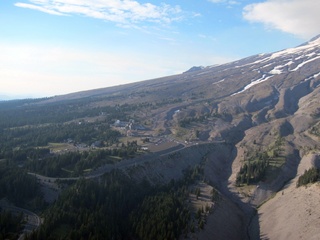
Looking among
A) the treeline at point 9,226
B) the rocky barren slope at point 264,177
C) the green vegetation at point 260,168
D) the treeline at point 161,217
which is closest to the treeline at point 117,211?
the treeline at point 161,217

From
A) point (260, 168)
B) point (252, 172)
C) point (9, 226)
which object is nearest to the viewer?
point (9, 226)

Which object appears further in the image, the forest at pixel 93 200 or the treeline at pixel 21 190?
the treeline at pixel 21 190

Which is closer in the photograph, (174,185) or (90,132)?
(174,185)

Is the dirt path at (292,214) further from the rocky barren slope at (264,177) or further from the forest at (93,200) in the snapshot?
the forest at (93,200)

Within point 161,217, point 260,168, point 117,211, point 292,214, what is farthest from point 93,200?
point 260,168

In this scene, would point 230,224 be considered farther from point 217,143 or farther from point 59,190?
point 217,143

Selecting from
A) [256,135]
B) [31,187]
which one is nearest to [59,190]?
[31,187]

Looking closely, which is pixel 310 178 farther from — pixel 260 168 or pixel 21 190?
pixel 21 190

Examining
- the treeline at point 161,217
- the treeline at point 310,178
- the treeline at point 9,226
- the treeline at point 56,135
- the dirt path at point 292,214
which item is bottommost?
the dirt path at point 292,214

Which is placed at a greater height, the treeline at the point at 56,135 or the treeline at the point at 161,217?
the treeline at the point at 56,135
